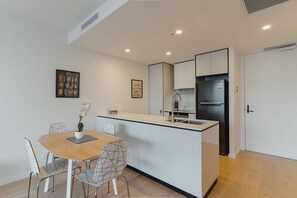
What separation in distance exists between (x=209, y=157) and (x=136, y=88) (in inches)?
117

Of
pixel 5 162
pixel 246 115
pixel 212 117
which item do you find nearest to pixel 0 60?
pixel 5 162

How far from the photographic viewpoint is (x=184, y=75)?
443cm

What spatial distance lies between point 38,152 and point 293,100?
5.07 m

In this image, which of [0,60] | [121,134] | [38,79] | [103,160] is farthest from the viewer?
[121,134]

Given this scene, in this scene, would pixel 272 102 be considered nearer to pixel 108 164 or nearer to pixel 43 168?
pixel 108 164

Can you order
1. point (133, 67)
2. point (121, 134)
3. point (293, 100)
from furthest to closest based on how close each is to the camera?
point (133, 67) < point (293, 100) < point (121, 134)

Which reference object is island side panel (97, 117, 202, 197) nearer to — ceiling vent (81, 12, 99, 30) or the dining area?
the dining area

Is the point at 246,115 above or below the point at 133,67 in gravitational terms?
below

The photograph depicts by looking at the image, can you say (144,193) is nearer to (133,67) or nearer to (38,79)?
(38,79)

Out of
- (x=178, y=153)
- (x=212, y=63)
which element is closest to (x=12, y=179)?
(x=178, y=153)

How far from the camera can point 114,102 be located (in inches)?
153

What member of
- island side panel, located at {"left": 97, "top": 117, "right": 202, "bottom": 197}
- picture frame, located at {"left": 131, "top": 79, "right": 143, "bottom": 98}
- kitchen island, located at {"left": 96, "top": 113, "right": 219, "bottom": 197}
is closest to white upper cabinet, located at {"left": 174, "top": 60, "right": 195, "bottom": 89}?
picture frame, located at {"left": 131, "top": 79, "right": 143, "bottom": 98}

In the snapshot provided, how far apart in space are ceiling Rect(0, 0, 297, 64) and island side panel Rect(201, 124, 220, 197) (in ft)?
4.93

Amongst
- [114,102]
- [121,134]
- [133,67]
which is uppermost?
[133,67]
